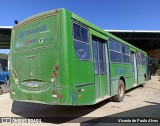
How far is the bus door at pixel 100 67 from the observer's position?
→ 25.8 feet

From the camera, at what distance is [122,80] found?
11141mm

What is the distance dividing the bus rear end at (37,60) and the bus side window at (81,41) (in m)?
0.58

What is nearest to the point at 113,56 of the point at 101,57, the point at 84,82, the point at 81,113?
the point at 101,57

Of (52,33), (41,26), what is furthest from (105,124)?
(41,26)

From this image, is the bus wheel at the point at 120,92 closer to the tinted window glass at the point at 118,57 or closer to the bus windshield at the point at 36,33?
the tinted window glass at the point at 118,57

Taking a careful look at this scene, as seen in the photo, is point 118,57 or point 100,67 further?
point 118,57

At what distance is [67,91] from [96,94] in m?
1.82

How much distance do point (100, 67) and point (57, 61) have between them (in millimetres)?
2521

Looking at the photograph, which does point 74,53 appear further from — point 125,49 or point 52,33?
point 125,49

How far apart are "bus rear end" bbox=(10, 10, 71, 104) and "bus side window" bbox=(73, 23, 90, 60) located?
Result: 1.89 feet

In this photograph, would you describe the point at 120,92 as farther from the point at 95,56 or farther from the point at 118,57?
the point at 95,56

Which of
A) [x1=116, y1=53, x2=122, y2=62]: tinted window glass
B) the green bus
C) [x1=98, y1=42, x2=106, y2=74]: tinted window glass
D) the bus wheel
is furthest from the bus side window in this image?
the bus wheel

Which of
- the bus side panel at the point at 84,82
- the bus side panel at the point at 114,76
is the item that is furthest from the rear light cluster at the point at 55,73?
the bus side panel at the point at 114,76

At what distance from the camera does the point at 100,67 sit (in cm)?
836
